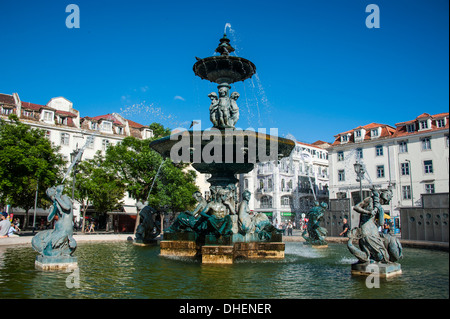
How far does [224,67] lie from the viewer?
13.1 meters

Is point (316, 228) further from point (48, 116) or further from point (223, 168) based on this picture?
point (48, 116)

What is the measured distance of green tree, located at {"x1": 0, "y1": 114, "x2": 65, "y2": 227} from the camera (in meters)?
30.7

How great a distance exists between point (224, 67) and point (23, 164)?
81.4 feet

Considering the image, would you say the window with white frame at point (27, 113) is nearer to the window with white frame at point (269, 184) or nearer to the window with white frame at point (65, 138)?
the window with white frame at point (65, 138)

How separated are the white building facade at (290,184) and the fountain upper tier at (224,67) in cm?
4717

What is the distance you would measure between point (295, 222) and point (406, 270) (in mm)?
55256

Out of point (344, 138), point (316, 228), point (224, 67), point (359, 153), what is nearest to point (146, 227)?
point (316, 228)

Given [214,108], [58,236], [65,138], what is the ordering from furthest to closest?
1. [65,138]
2. [214,108]
3. [58,236]

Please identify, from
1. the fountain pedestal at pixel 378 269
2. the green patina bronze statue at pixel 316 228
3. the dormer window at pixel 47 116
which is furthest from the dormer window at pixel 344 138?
the fountain pedestal at pixel 378 269

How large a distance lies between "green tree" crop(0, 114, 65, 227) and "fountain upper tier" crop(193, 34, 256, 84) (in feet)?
77.4
